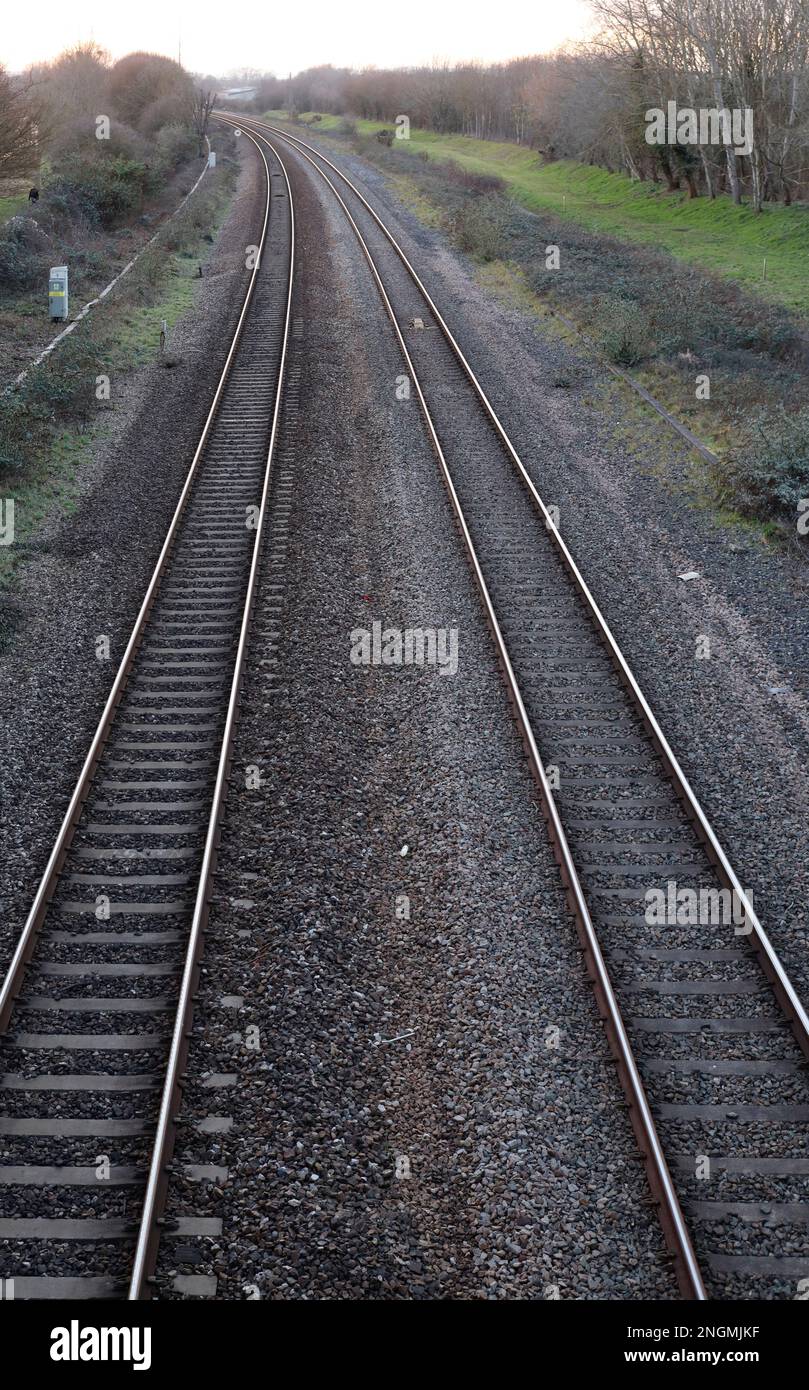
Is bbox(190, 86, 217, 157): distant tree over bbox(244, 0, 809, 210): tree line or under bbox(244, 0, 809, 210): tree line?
over

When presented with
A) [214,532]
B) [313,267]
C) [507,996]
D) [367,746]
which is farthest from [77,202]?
[507,996]

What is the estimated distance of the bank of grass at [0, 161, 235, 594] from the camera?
16.0 metres

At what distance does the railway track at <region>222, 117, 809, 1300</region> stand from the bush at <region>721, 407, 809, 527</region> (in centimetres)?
351

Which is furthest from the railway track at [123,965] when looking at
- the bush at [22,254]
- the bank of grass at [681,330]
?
the bush at [22,254]

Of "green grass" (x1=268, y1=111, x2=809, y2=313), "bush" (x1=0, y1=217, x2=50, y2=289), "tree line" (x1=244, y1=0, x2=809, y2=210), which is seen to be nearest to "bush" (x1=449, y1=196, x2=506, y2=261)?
"green grass" (x1=268, y1=111, x2=809, y2=313)

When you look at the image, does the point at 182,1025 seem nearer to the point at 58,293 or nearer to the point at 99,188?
the point at 58,293

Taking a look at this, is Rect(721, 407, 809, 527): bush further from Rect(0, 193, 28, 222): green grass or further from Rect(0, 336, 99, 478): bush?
Rect(0, 193, 28, 222): green grass

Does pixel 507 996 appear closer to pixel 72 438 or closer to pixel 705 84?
pixel 72 438

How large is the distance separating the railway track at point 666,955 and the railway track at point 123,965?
276cm

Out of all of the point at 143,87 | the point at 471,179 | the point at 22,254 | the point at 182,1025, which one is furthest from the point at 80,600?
the point at 143,87

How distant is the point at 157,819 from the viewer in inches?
363

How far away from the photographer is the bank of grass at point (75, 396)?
52.5 ft

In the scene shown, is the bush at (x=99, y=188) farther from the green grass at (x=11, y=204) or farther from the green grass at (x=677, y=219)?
the green grass at (x=677, y=219)

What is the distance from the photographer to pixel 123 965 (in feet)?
25.2
